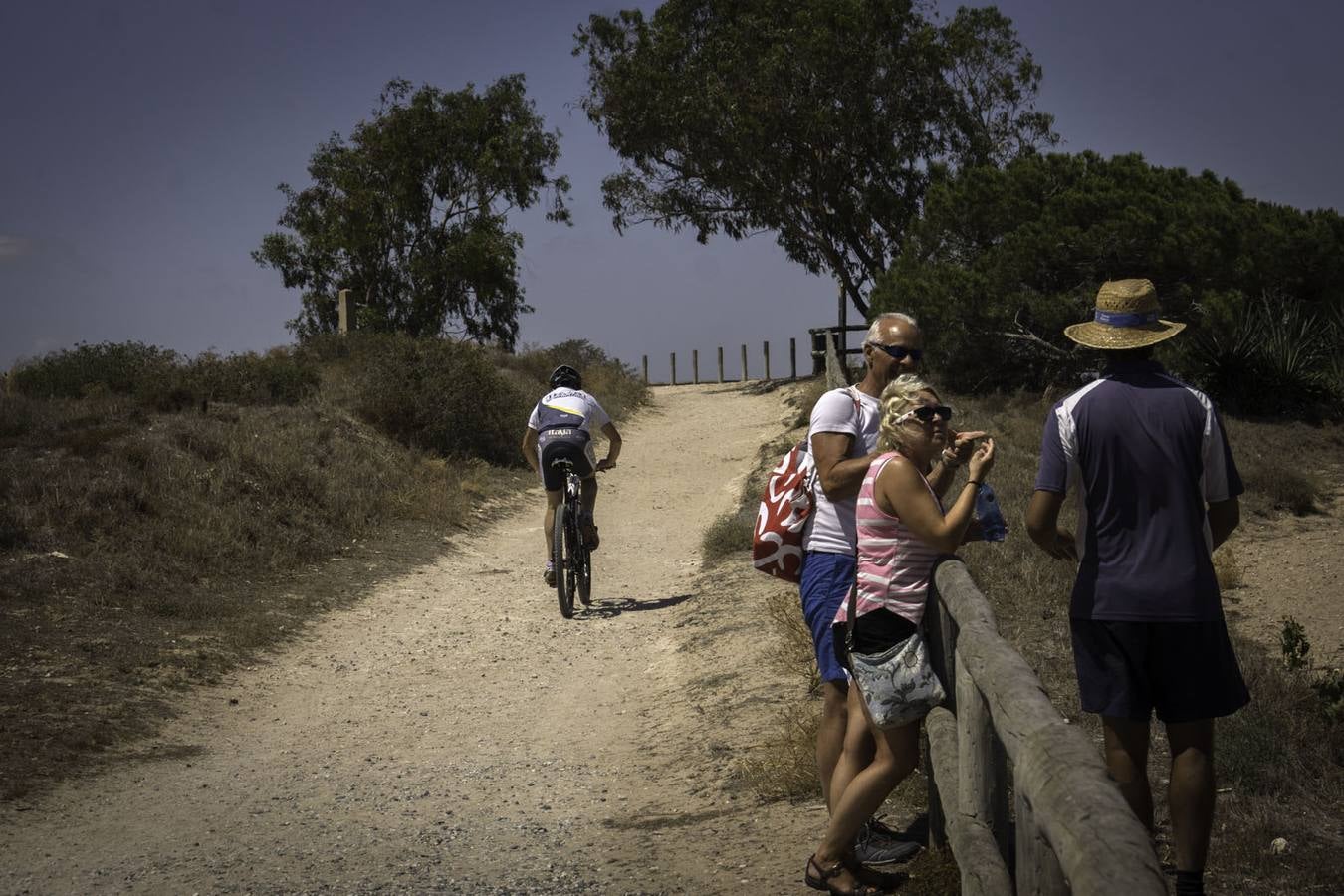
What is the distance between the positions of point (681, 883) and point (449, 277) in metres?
33.1

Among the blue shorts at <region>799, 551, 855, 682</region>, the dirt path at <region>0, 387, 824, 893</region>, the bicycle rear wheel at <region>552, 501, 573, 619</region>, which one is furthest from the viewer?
the bicycle rear wheel at <region>552, 501, 573, 619</region>

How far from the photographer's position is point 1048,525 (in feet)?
13.1

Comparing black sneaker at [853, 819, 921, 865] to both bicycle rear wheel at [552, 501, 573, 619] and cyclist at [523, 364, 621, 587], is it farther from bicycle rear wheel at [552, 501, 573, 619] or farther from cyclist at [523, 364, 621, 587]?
cyclist at [523, 364, 621, 587]

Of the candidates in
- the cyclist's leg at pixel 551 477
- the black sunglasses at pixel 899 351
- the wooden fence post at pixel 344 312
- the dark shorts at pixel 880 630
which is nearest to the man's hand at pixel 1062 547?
the dark shorts at pixel 880 630

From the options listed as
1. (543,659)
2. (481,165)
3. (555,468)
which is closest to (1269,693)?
(543,659)

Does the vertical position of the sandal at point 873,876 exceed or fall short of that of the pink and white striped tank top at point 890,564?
it falls short

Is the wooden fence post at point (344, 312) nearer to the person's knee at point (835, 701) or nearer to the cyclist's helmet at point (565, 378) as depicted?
the cyclist's helmet at point (565, 378)

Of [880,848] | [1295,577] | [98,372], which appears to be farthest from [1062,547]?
[98,372]

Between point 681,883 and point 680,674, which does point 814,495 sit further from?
point 680,674

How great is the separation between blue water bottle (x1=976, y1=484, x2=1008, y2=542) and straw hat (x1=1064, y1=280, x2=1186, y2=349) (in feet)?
1.89

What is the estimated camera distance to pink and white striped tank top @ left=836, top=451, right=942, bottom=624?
3.95 m

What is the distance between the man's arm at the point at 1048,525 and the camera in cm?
388

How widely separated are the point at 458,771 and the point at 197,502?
700 cm

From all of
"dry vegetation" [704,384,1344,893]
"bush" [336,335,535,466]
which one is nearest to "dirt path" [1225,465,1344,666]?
"dry vegetation" [704,384,1344,893]
